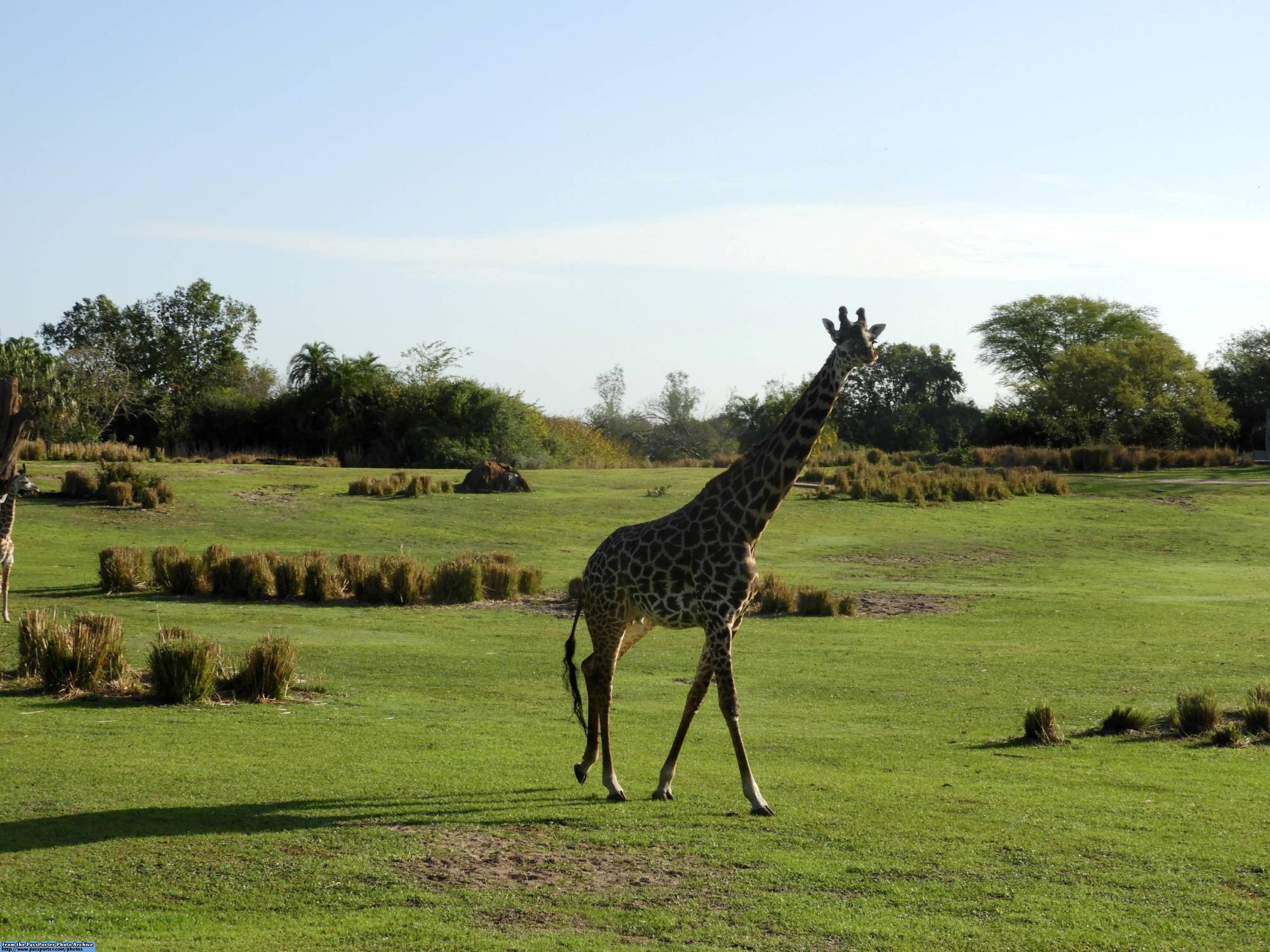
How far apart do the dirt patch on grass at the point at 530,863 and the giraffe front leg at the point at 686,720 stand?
4.19ft

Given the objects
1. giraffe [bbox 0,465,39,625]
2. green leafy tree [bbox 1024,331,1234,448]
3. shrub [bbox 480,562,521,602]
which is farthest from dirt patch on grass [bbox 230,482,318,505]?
green leafy tree [bbox 1024,331,1234,448]

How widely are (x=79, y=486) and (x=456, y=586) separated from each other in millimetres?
13692

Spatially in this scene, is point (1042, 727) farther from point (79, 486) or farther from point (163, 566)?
point (79, 486)

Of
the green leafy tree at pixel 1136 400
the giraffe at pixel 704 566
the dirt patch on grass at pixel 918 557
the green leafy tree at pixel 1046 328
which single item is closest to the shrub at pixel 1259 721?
the giraffe at pixel 704 566

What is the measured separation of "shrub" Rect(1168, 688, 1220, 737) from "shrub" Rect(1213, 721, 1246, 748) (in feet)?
0.82

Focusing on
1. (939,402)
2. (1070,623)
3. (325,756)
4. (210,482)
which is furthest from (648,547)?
(939,402)

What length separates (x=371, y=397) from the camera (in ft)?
201

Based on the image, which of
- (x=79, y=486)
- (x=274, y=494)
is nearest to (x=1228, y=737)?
(x=79, y=486)

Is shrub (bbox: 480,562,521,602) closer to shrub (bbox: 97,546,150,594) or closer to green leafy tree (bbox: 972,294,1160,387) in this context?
shrub (bbox: 97,546,150,594)

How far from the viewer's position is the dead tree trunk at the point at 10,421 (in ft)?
18.3

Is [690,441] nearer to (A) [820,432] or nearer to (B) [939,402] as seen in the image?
(B) [939,402]

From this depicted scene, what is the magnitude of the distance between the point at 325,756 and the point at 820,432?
15.8 feet

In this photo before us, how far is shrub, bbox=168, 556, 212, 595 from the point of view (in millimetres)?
23250

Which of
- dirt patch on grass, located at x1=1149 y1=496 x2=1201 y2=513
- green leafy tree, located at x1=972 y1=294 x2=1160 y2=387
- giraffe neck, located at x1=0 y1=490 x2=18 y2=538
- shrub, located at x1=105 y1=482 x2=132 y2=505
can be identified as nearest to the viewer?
giraffe neck, located at x1=0 y1=490 x2=18 y2=538
